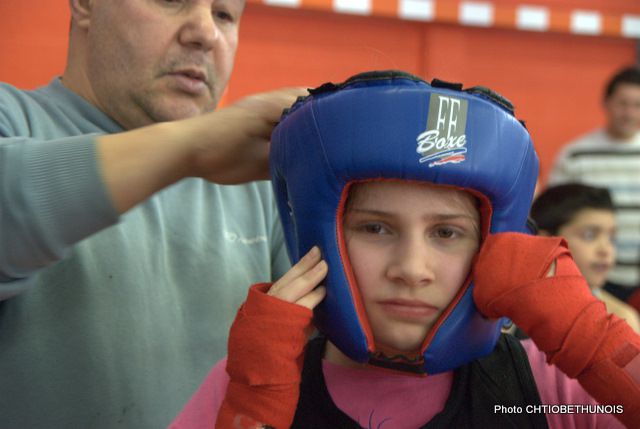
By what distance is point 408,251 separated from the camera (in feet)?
3.71

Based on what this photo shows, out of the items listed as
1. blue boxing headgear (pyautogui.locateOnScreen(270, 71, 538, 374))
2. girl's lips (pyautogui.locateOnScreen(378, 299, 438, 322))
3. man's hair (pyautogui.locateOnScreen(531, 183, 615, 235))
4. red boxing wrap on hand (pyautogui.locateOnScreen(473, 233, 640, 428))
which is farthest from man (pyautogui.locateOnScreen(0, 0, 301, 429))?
man's hair (pyautogui.locateOnScreen(531, 183, 615, 235))

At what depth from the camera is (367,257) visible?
1.18 m

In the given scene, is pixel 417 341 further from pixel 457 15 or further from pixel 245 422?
pixel 457 15

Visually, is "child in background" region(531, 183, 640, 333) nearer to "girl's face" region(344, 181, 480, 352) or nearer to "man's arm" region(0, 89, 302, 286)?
"girl's face" region(344, 181, 480, 352)

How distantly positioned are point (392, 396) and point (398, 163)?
0.42 meters

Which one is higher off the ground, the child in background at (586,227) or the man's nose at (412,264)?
the man's nose at (412,264)

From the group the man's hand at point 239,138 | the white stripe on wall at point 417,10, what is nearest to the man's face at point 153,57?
the man's hand at point 239,138

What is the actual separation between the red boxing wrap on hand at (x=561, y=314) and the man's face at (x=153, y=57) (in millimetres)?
756

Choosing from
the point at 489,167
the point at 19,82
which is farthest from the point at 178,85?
the point at 19,82

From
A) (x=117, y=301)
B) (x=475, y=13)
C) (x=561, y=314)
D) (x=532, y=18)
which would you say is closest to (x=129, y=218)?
(x=117, y=301)

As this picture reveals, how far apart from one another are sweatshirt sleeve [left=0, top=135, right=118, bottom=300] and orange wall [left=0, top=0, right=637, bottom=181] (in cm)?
231

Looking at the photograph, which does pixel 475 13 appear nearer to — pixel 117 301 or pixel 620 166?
pixel 620 166

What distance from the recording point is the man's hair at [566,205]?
267 centimetres

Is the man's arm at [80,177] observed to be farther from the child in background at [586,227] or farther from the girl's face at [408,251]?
the child in background at [586,227]
